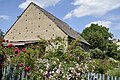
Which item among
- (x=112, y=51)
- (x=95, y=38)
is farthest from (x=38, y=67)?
(x=95, y=38)

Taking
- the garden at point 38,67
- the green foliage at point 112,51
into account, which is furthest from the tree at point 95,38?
the garden at point 38,67

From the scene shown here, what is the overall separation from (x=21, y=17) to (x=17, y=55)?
30.6 m

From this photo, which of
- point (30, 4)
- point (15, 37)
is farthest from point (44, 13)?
point (15, 37)

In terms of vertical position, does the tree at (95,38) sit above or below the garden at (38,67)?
above

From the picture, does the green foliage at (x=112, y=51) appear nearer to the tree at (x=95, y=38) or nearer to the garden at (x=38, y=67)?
the tree at (x=95, y=38)

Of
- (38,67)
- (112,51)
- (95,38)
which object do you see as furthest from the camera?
(95,38)

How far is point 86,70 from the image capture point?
7.21m

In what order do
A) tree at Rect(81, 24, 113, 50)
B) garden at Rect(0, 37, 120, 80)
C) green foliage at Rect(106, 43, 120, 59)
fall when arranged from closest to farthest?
1. garden at Rect(0, 37, 120, 80)
2. green foliage at Rect(106, 43, 120, 59)
3. tree at Rect(81, 24, 113, 50)

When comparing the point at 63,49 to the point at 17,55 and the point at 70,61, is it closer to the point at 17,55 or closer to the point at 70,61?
the point at 70,61

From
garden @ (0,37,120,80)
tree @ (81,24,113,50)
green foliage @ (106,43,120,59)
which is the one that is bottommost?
garden @ (0,37,120,80)

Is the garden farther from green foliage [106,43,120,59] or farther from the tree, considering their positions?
the tree

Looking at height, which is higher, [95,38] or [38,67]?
[95,38]

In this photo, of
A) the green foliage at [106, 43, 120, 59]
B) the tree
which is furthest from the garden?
the tree

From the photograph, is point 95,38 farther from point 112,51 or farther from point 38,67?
point 38,67
